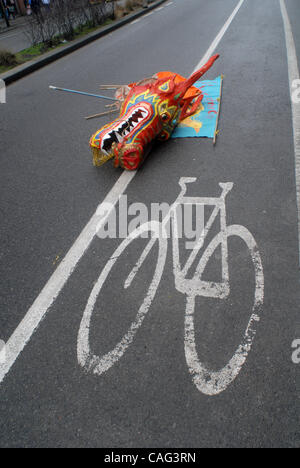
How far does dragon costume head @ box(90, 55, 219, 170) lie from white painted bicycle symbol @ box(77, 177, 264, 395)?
93 centimetres

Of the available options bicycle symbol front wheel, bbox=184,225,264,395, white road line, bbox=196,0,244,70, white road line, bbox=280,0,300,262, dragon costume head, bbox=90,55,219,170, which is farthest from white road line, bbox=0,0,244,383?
white road line, bbox=196,0,244,70

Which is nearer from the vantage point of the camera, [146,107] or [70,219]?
[70,219]

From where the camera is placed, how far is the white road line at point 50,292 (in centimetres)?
230

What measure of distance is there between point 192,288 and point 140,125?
7.67 ft

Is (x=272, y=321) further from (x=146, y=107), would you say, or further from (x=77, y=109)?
(x=77, y=109)

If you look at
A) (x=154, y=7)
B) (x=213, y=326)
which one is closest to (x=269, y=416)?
(x=213, y=326)

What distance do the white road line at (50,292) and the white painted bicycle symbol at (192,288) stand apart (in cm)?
31

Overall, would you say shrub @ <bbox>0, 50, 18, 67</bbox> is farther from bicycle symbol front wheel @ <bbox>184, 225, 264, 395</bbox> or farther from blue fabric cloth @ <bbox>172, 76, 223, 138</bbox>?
bicycle symbol front wheel @ <bbox>184, 225, 264, 395</bbox>

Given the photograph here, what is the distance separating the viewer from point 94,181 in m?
4.00

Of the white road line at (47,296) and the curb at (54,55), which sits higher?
the curb at (54,55)

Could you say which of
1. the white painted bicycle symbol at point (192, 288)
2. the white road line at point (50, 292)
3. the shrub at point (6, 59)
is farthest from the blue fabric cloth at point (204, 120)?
the shrub at point (6, 59)

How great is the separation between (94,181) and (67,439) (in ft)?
9.24

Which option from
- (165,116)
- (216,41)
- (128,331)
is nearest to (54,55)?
(216,41)

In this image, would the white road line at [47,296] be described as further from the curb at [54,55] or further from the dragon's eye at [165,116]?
the curb at [54,55]
